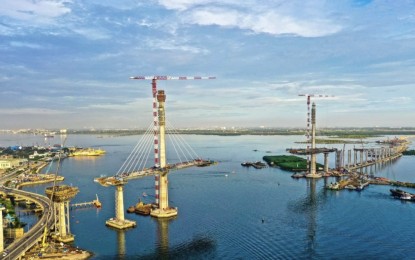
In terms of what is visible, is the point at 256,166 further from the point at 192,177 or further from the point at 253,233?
the point at 253,233

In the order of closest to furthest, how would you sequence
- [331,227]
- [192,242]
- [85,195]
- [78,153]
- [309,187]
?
[192,242], [331,227], [85,195], [309,187], [78,153]

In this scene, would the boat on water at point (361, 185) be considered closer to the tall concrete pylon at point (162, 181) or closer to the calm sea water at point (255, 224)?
the calm sea water at point (255, 224)

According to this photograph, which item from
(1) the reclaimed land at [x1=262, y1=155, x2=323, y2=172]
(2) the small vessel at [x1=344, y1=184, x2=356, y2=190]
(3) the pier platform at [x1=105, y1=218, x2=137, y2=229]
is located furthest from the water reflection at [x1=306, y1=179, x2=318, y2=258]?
(3) the pier platform at [x1=105, y1=218, x2=137, y2=229]

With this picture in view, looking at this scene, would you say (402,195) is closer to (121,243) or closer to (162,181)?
(162,181)

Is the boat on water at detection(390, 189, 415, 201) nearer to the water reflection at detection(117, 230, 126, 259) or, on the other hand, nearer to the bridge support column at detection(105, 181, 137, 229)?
the bridge support column at detection(105, 181, 137, 229)

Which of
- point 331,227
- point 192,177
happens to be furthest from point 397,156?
point 331,227

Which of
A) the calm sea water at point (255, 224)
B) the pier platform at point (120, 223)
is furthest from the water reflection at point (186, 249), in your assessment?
the pier platform at point (120, 223)

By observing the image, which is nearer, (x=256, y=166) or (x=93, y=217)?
(x=93, y=217)

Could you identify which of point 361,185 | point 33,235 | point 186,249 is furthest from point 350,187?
point 33,235
